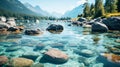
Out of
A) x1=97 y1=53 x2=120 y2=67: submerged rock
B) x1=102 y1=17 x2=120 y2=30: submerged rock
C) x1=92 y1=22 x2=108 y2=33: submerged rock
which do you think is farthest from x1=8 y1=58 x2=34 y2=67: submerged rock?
x1=102 y1=17 x2=120 y2=30: submerged rock

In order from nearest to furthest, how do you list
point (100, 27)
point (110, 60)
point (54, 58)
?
point (110, 60) → point (54, 58) → point (100, 27)

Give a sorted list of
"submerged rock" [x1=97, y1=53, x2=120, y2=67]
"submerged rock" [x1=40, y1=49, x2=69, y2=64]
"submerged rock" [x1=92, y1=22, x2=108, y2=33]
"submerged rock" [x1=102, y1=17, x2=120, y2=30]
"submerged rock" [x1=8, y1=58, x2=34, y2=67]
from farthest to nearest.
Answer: "submerged rock" [x1=102, y1=17, x2=120, y2=30]
"submerged rock" [x1=92, y1=22, x2=108, y2=33]
"submerged rock" [x1=40, y1=49, x2=69, y2=64]
"submerged rock" [x1=97, y1=53, x2=120, y2=67]
"submerged rock" [x1=8, y1=58, x2=34, y2=67]

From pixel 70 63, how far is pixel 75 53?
10.5 feet

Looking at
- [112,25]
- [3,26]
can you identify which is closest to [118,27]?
[112,25]

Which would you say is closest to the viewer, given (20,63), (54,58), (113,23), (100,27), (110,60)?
(20,63)

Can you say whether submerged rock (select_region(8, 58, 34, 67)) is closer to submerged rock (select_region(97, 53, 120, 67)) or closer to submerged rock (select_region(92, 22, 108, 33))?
submerged rock (select_region(97, 53, 120, 67))

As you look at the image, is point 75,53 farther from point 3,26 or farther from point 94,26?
point 3,26

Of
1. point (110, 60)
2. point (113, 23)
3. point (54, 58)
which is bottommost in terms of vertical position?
point (110, 60)

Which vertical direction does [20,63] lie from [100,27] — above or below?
above

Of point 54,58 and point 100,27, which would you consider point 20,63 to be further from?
point 100,27

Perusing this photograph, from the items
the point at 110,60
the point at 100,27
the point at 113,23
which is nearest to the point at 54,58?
the point at 110,60

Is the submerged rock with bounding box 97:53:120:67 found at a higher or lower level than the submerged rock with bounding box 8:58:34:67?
lower

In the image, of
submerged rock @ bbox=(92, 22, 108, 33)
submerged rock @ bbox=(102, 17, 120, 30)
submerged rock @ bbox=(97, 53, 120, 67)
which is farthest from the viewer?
submerged rock @ bbox=(102, 17, 120, 30)

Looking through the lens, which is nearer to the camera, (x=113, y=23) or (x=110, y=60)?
(x=110, y=60)
